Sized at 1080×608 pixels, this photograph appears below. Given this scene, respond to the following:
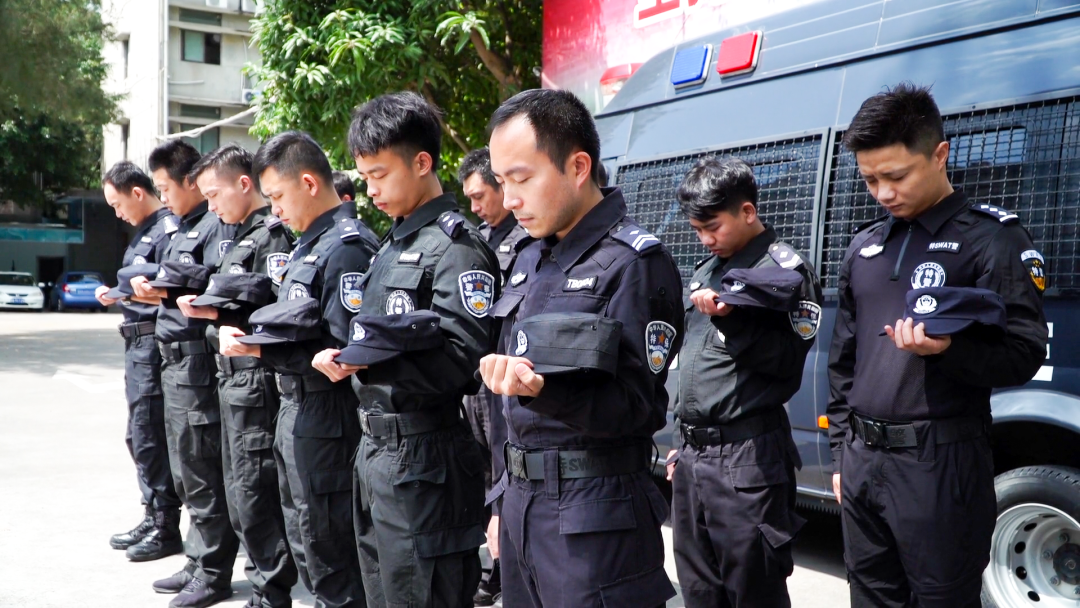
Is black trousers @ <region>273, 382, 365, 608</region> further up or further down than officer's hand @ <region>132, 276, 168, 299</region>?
further down

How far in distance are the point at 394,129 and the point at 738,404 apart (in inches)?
57.5

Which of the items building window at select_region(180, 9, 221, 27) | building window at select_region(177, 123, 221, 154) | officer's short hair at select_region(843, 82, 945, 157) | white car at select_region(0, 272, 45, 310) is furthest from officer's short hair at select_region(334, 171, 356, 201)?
building window at select_region(180, 9, 221, 27)

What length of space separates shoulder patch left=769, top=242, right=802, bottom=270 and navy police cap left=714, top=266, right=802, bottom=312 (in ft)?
0.88

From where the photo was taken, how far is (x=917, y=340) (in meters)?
2.46

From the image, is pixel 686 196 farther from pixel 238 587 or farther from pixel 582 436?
pixel 238 587

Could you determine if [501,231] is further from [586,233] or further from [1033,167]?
[586,233]

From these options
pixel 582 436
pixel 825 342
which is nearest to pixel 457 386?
pixel 582 436

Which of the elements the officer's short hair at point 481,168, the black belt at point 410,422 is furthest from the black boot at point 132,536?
the black belt at point 410,422

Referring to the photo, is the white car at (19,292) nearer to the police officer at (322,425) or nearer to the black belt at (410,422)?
the police officer at (322,425)

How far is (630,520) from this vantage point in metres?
2.25

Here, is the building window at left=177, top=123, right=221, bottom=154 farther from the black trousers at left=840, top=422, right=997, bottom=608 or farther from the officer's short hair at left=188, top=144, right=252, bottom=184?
the black trousers at left=840, top=422, right=997, bottom=608

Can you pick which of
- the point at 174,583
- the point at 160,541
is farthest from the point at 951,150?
the point at 160,541

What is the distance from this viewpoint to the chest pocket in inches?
121

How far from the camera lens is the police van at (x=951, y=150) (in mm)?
3600
